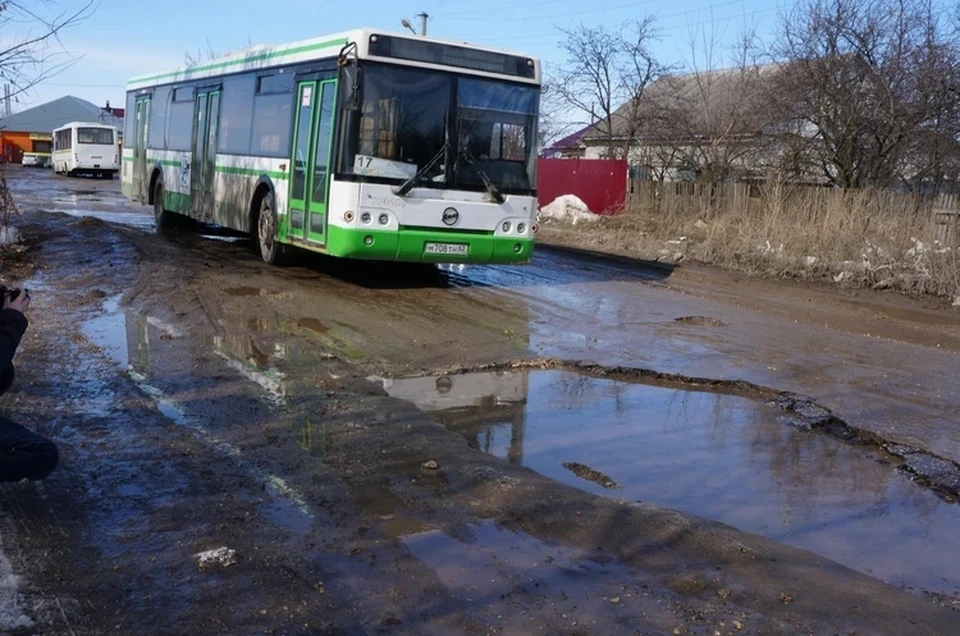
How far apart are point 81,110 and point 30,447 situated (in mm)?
100536

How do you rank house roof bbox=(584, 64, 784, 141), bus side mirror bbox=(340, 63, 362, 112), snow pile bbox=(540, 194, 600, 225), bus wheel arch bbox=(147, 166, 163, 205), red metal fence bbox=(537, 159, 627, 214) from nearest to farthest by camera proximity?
bus side mirror bbox=(340, 63, 362, 112)
bus wheel arch bbox=(147, 166, 163, 205)
house roof bbox=(584, 64, 784, 141)
snow pile bbox=(540, 194, 600, 225)
red metal fence bbox=(537, 159, 627, 214)

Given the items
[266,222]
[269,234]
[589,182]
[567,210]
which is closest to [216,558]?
[269,234]

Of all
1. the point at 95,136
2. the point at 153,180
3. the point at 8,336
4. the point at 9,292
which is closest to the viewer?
the point at 8,336

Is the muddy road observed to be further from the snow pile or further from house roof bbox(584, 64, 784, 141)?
the snow pile

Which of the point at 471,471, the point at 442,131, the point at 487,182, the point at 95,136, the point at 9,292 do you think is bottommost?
the point at 471,471

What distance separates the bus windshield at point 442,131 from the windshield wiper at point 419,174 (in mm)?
14

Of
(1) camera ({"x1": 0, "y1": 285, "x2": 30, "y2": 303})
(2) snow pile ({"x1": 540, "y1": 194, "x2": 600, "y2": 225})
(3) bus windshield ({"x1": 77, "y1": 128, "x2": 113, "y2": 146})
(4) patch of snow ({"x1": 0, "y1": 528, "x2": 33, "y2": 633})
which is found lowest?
(4) patch of snow ({"x1": 0, "y1": 528, "x2": 33, "y2": 633})

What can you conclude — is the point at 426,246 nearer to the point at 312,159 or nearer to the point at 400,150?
the point at 400,150

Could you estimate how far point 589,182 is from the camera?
85.8 feet

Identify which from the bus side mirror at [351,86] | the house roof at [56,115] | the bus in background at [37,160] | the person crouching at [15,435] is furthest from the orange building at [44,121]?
the person crouching at [15,435]

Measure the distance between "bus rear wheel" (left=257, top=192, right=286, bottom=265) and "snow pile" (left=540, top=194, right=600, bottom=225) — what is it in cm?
1190

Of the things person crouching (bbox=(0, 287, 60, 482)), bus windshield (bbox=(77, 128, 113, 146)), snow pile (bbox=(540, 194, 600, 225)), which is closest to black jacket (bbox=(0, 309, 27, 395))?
person crouching (bbox=(0, 287, 60, 482))

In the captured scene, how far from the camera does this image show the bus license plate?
1175cm

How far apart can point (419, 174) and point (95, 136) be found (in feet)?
136
